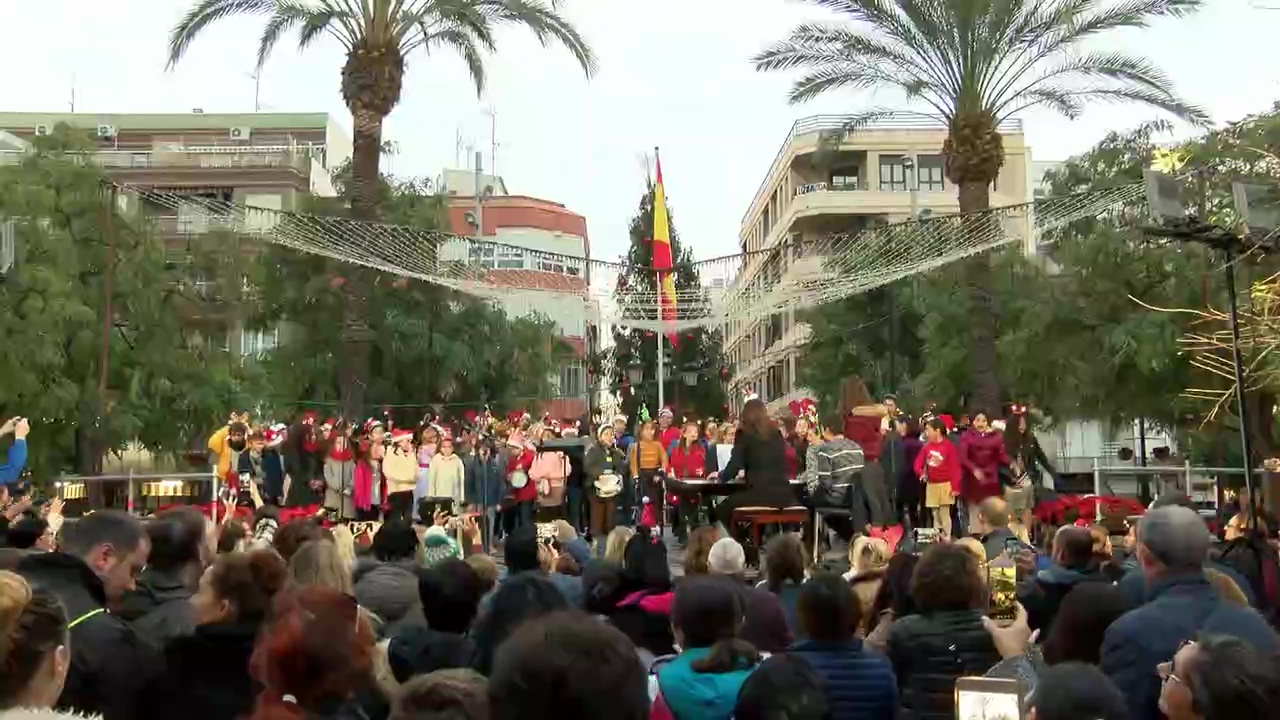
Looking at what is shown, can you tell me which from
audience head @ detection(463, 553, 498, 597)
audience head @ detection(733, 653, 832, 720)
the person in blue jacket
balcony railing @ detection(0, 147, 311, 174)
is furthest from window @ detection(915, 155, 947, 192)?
audience head @ detection(733, 653, 832, 720)

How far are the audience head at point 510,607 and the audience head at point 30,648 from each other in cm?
199

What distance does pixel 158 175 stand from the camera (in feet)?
203

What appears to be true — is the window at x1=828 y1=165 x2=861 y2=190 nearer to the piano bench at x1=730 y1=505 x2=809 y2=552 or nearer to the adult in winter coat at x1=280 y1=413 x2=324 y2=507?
the adult in winter coat at x1=280 y1=413 x2=324 y2=507

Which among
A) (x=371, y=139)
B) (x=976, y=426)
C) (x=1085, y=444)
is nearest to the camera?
(x=976, y=426)

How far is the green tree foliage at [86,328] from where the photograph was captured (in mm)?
27234

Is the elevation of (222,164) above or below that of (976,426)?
above

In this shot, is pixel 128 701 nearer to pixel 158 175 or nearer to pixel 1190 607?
pixel 1190 607

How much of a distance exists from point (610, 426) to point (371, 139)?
6045 millimetres

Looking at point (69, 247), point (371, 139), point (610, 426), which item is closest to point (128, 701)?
point (610, 426)

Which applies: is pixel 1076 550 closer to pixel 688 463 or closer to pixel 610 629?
pixel 610 629

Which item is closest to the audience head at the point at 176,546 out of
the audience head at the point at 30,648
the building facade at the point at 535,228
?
the audience head at the point at 30,648

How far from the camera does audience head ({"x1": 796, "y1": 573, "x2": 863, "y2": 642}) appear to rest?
5.00 m

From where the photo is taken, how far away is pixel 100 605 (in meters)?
4.99

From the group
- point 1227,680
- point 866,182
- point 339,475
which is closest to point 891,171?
point 866,182
